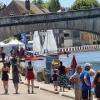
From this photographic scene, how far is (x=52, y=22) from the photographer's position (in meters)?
88.0

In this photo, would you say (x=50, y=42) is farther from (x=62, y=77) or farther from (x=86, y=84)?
(x=86, y=84)

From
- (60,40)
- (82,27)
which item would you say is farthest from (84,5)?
(82,27)

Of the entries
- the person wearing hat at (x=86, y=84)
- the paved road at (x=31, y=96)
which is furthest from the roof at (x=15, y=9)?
the person wearing hat at (x=86, y=84)

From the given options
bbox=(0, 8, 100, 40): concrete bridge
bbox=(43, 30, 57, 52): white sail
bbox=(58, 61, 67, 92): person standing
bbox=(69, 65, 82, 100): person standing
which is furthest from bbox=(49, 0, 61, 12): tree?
bbox=(69, 65, 82, 100): person standing

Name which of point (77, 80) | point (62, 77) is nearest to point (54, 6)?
point (62, 77)

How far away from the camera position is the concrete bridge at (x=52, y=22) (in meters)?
86.1

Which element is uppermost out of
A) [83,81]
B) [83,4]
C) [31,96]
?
[83,4]

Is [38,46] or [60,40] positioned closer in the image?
[38,46]

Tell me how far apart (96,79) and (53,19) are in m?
65.6

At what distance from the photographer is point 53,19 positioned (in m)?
87.8

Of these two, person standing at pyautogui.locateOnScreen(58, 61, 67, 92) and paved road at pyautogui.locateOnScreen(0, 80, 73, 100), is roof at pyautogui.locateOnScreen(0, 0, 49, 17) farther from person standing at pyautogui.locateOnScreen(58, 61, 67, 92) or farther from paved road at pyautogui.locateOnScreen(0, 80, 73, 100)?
paved road at pyautogui.locateOnScreen(0, 80, 73, 100)

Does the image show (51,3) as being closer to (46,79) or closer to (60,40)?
(60,40)

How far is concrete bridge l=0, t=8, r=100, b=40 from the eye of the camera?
283 feet

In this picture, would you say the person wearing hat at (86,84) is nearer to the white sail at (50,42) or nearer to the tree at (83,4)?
the white sail at (50,42)
